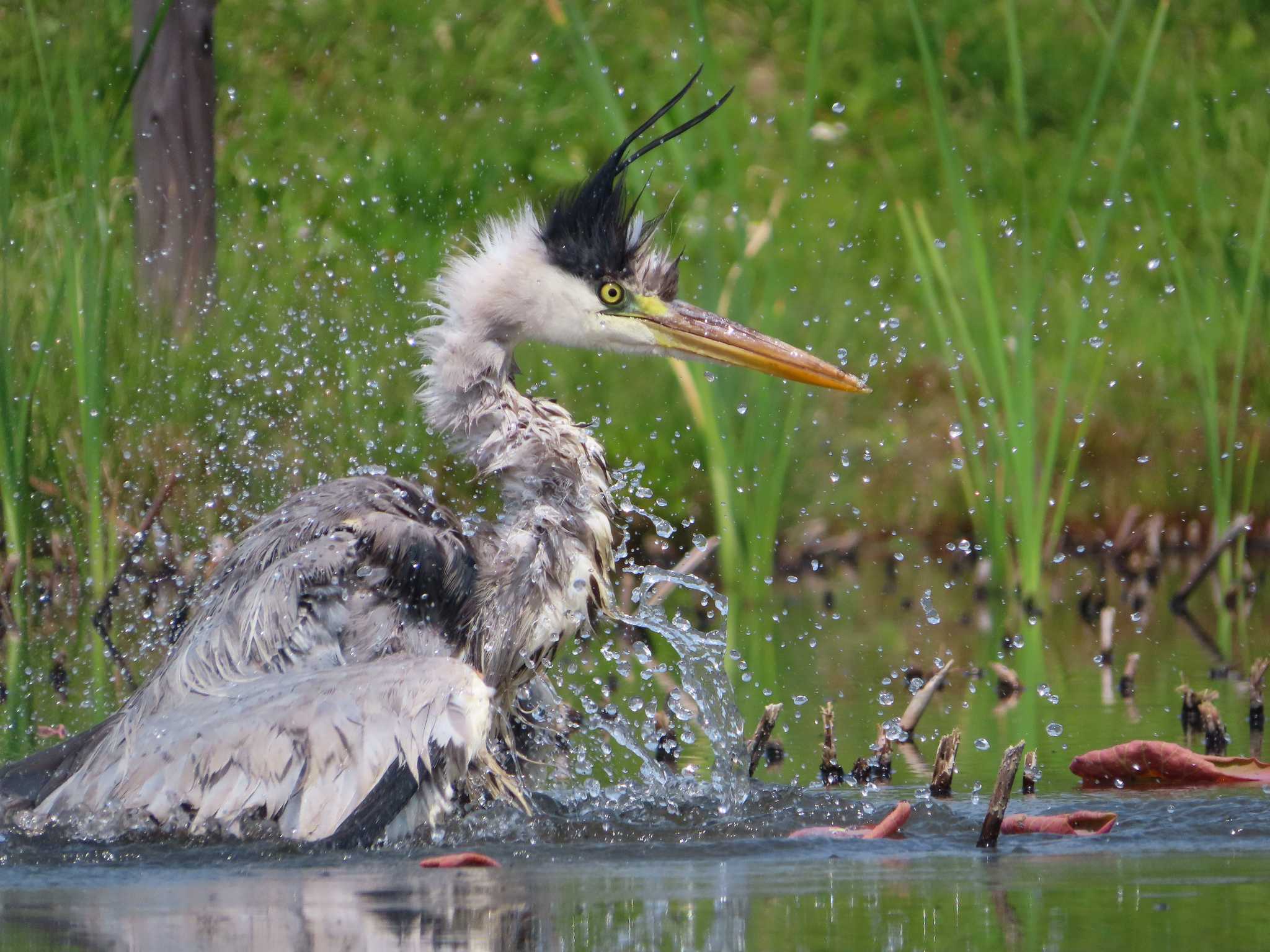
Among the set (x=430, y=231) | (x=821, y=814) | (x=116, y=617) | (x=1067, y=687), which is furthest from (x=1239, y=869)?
(x=430, y=231)

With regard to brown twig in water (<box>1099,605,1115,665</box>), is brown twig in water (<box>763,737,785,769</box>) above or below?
below

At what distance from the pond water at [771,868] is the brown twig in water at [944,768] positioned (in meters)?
0.05

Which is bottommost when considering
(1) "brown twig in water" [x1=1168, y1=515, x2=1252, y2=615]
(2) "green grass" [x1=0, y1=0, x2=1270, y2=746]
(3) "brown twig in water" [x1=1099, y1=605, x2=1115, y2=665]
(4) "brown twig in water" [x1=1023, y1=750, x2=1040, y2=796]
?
(4) "brown twig in water" [x1=1023, y1=750, x2=1040, y2=796]

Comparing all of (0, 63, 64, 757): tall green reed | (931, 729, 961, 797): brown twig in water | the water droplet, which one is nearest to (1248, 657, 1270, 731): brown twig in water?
(931, 729, 961, 797): brown twig in water

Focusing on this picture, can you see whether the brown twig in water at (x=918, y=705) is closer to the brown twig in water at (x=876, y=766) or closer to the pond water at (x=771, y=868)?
the pond water at (x=771, y=868)

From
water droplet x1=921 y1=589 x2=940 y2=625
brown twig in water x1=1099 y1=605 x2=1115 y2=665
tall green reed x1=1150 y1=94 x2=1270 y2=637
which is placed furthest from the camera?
water droplet x1=921 y1=589 x2=940 y2=625

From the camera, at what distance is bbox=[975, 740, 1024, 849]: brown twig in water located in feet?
14.0

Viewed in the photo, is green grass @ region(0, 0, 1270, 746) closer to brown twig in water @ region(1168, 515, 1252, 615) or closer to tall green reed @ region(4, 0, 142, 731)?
tall green reed @ region(4, 0, 142, 731)

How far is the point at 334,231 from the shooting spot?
12953 mm

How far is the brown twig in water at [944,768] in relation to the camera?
193 inches

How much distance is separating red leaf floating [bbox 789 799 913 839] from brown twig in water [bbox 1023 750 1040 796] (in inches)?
16.8

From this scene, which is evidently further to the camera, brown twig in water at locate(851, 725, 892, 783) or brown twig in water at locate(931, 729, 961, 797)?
brown twig in water at locate(851, 725, 892, 783)

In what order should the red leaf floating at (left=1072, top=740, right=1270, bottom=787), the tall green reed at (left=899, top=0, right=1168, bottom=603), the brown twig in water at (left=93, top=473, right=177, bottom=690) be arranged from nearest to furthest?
the red leaf floating at (left=1072, top=740, right=1270, bottom=787)
the tall green reed at (left=899, top=0, right=1168, bottom=603)
the brown twig in water at (left=93, top=473, right=177, bottom=690)

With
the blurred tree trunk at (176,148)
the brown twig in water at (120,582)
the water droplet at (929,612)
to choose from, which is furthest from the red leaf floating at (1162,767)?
the blurred tree trunk at (176,148)
